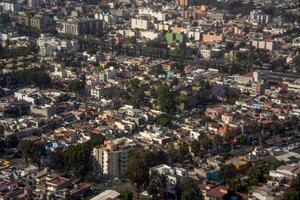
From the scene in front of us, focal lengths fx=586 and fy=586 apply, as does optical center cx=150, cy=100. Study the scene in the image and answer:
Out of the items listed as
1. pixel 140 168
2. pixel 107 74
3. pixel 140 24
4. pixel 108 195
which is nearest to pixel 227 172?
pixel 140 168

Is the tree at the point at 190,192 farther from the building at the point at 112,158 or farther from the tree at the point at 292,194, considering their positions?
the building at the point at 112,158

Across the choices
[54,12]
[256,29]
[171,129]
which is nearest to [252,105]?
[171,129]

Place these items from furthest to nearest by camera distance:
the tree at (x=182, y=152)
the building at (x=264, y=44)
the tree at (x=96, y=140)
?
the building at (x=264, y=44) < the tree at (x=96, y=140) < the tree at (x=182, y=152)

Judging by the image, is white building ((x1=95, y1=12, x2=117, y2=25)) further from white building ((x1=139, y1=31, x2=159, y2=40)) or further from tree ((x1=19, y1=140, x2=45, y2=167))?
tree ((x1=19, y1=140, x2=45, y2=167))

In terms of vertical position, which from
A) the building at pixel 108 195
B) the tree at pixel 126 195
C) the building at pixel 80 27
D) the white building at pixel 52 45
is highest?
the building at pixel 80 27

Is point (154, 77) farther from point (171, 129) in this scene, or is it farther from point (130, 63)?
point (171, 129)

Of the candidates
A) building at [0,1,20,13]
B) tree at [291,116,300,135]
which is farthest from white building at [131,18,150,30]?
tree at [291,116,300,135]

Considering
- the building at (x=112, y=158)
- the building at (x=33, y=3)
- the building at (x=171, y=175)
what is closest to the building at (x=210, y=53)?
the building at (x=112, y=158)
